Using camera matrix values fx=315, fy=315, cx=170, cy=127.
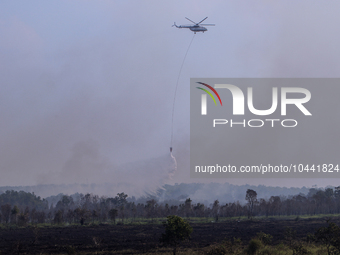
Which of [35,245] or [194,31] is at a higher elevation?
[194,31]

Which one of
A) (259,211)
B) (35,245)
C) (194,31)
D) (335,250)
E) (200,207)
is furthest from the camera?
(259,211)

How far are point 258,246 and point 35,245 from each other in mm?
38035

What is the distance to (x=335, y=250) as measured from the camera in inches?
1222

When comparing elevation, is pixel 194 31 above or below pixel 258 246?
above

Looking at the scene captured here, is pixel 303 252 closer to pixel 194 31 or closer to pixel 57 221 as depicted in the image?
pixel 194 31

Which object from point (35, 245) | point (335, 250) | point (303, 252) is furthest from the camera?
point (35, 245)

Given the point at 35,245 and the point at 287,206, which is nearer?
the point at 35,245

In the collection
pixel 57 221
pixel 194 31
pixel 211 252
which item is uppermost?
pixel 194 31

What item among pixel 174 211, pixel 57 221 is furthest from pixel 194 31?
pixel 174 211

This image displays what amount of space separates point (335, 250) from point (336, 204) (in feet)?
489

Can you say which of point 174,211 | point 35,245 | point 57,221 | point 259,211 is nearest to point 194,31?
point 35,245

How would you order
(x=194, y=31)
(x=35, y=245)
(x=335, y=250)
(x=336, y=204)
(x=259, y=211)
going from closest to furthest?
(x=335, y=250) < (x=35, y=245) < (x=194, y=31) < (x=259, y=211) < (x=336, y=204)

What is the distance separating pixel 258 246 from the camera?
32.2 metres

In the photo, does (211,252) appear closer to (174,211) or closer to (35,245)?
(35,245)
